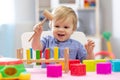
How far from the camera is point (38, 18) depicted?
273cm

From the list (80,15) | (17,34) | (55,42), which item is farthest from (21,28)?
(55,42)

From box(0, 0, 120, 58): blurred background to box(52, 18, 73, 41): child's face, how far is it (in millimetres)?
1560

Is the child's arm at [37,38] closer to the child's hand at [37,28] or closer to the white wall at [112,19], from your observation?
the child's hand at [37,28]

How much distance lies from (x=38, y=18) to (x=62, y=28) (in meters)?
1.66

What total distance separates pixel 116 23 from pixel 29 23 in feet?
2.78

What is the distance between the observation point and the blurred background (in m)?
2.64

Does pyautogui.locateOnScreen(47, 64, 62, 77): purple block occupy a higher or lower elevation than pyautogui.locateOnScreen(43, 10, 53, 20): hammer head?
lower

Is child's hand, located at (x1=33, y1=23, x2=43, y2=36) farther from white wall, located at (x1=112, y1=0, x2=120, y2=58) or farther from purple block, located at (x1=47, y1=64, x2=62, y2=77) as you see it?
white wall, located at (x1=112, y1=0, x2=120, y2=58)

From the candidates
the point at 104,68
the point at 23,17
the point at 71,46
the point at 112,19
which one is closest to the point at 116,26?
the point at 112,19

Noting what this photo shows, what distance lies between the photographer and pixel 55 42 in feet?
3.87

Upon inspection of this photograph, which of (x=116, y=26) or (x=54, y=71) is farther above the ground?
(x=116, y=26)

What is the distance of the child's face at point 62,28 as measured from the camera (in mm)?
1074

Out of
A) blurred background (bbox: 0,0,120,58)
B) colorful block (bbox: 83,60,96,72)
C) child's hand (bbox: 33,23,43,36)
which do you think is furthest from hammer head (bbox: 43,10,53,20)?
blurred background (bbox: 0,0,120,58)

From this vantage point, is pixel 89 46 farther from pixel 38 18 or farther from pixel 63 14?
pixel 38 18
